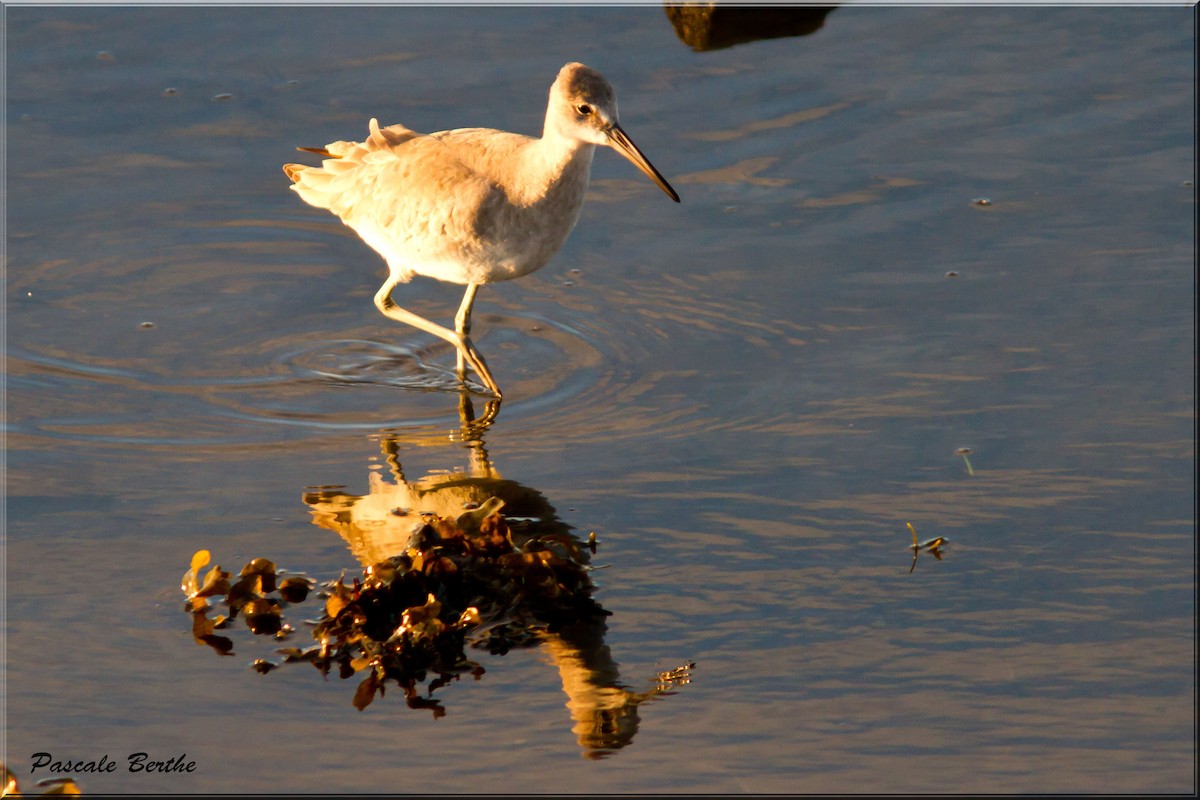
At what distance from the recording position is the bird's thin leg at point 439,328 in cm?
662

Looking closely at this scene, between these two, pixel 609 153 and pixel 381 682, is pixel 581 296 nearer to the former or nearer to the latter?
pixel 609 153

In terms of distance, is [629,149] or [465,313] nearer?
[629,149]

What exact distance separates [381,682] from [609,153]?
448 centimetres

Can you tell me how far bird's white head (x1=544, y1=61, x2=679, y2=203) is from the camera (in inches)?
247

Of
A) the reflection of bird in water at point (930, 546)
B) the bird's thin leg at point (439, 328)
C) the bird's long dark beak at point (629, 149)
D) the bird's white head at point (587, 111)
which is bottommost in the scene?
the bird's thin leg at point (439, 328)

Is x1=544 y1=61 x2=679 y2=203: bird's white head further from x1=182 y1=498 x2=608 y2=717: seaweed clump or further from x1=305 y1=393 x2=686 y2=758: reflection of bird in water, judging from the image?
x1=182 y1=498 x2=608 y2=717: seaweed clump

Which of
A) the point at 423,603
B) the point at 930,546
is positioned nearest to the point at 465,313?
the point at 423,603

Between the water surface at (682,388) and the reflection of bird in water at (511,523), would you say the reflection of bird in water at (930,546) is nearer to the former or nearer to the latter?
the water surface at (682,388)

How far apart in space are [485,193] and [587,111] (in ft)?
1.74

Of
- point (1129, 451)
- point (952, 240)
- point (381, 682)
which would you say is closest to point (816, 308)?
point (952, 240)

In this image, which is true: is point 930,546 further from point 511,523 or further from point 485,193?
point 485,193

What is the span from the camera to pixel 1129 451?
5977 mm

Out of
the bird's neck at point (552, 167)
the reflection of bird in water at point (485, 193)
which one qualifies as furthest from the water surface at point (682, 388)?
the bird's neck at point (552, 167)

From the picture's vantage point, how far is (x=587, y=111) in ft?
20.7
